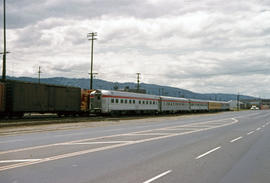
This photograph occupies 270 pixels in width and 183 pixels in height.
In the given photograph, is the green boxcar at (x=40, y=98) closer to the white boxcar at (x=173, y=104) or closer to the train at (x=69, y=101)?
the train at (x=69, y=101)

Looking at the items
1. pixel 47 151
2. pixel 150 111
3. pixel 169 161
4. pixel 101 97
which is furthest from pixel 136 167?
pixel 150 111

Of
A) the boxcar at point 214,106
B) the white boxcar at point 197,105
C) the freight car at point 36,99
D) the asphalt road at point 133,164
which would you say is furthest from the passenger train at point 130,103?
the asphalt road at point 133,164

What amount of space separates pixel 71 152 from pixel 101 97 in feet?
94.9

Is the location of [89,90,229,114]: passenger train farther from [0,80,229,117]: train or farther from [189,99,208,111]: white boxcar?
[189,99,208,111]: white boxcar

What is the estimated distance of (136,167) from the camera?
8.87 m

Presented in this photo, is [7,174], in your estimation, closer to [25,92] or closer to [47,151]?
[47,151]

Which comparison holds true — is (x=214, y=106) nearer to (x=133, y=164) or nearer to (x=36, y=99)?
(x=36, y=99)

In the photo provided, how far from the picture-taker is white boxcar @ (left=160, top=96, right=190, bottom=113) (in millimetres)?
57591

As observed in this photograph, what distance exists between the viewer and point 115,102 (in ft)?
138

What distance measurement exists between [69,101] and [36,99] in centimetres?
578

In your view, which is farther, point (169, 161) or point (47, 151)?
point (47, 151)

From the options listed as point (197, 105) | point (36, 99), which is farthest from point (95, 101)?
Answer: point (197, 105)

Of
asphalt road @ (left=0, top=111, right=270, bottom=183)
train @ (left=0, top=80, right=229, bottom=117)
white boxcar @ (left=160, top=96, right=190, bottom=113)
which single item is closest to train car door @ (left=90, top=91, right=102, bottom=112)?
train @ (left=0, top=80, right=229, bottom=117)

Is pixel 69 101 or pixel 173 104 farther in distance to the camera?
pixel 173 104
